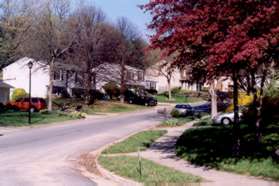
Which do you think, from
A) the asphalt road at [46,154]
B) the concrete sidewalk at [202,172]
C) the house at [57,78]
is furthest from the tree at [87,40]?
the concrete sidewalk at [202,172]

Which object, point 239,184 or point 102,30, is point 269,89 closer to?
point 239,184

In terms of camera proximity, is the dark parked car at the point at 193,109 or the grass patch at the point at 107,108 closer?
the dark parked car at the point at 193,109

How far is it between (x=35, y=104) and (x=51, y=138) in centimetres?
2944

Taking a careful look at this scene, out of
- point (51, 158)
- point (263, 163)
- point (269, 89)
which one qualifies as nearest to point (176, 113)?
point (269, 89)

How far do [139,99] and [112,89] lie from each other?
519 cm

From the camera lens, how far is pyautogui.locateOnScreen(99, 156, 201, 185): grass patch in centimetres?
1396

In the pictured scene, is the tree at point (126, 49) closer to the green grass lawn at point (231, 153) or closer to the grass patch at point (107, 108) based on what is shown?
the grass patch at point (107, 108)

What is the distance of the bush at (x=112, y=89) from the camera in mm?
79312

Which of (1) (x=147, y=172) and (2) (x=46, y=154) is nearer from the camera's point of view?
(1) (x=147, y=172)

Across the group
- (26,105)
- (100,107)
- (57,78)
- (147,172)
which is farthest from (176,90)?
(147,172)

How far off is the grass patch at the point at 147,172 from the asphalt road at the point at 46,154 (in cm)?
99

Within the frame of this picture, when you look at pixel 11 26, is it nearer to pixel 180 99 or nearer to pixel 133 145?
pixel 133 145

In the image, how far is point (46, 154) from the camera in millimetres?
22250

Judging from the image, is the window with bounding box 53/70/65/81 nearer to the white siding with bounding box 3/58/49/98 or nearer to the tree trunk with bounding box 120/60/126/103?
the white siding with bounding box 3/58/49/98
